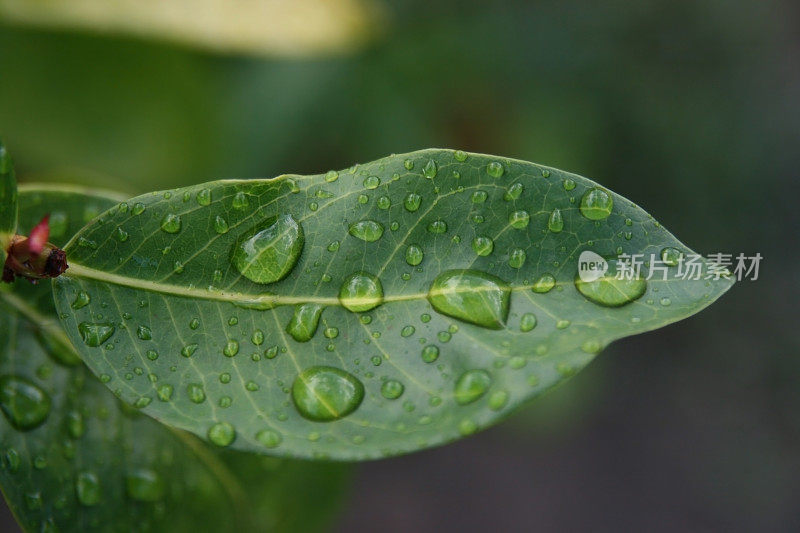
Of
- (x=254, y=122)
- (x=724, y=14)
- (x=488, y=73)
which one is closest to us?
(x=254, y=122)

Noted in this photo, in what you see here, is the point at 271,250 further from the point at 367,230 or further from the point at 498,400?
the point at 498,400

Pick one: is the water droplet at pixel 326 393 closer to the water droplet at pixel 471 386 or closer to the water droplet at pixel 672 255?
the water droplet at pixel 471 386

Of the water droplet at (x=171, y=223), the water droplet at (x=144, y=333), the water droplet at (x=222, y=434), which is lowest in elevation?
the water droplet at (x=222, y=434)

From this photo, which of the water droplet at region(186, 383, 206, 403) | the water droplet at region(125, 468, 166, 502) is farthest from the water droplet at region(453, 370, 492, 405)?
the water droplet at region(125, 468, 166, 502)

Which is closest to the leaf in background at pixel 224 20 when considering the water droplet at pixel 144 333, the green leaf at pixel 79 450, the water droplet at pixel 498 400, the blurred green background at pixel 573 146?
the blurred green background at pixel 573 146

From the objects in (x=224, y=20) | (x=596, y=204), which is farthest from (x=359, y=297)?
(x=224, y=20)

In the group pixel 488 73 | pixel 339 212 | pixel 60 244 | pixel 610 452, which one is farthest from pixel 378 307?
pixel 610 452

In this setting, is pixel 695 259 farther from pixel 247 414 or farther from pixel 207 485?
pixel 207 485
